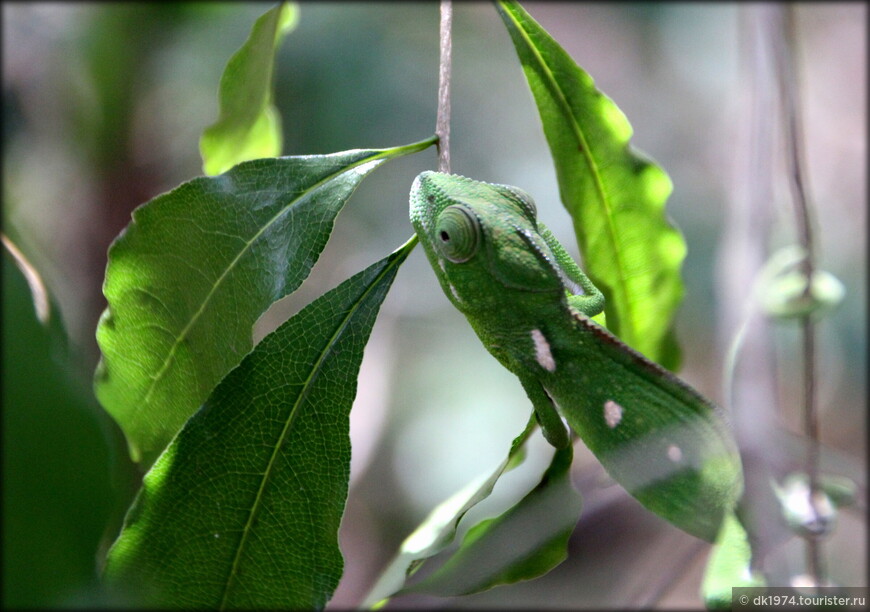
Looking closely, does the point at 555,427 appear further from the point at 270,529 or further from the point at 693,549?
the point at 693,549

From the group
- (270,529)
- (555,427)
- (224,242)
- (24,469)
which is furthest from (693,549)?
(24,469)

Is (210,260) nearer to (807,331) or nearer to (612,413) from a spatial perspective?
(612,413)

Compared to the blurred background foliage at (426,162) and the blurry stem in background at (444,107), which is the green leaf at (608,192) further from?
the blurred background foliage at (426,162)

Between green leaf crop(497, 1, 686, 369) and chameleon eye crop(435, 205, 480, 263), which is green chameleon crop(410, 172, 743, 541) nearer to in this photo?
chameleon eye crop(435, 205, 480, 263)

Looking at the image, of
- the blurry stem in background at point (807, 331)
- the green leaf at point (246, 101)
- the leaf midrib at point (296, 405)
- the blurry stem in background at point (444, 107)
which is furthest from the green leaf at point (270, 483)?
the blurry stem in background at point (807, 331)

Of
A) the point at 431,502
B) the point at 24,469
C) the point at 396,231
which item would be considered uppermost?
the point at 24,469

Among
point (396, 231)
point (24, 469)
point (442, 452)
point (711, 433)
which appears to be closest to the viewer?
point (24, 469)

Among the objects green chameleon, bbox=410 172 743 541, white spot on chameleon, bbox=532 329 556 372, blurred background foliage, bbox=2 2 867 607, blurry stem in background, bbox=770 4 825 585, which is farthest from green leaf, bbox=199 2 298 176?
blurry stem in background, bbox=770 4 825 585
